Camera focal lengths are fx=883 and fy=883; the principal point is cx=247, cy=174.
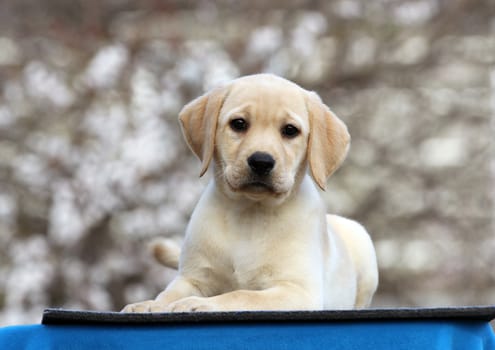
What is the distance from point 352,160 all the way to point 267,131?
615cm

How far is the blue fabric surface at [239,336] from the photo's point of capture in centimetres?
226

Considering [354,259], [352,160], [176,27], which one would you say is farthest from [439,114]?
[354,259]

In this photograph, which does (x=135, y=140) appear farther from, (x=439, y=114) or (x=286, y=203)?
(x=286, y=203)

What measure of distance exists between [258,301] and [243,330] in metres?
0.49

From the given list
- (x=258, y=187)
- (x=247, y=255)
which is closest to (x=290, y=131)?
(x=258, y=187)

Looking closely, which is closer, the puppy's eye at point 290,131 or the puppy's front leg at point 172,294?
the puppy's front leg at point 172,294

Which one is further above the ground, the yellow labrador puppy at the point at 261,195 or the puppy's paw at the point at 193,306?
the yellow labrador puppy at the point at 261,195

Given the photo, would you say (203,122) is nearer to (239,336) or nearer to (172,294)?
(172,294)

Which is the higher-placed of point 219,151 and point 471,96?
point 471,96

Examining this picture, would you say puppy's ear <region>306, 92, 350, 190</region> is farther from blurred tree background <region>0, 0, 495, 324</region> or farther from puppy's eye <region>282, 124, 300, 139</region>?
blurred tree background <region>0, 0, 495, 324</region>

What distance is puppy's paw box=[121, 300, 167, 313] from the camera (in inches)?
103

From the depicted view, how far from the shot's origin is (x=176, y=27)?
29.3ft

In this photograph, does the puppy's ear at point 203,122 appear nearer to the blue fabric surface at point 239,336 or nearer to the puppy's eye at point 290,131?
the puppy's eye at point 290,131

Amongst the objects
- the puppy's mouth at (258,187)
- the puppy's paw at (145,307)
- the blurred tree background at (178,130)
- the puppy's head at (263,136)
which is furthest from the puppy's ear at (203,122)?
the blurred tree background at (178,130)
